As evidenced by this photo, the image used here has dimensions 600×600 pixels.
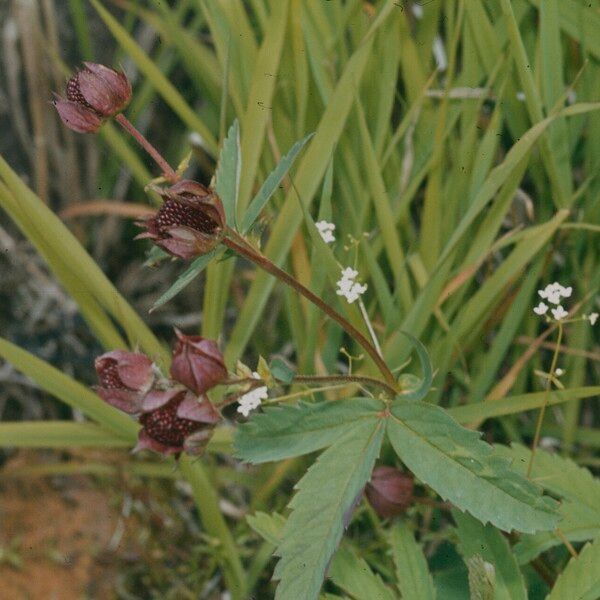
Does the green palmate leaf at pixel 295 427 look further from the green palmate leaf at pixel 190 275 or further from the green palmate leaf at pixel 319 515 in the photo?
the green palmate leaf at pixel 190 275

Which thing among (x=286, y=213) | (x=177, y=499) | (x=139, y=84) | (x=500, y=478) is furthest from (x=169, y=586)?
(x=139, y=84)

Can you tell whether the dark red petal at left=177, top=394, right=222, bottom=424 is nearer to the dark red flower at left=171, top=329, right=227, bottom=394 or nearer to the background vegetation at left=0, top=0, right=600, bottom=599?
the dark red flower at left=171, top=329, right=227, bottom=394

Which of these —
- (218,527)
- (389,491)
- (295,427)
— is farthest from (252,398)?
(218,527)

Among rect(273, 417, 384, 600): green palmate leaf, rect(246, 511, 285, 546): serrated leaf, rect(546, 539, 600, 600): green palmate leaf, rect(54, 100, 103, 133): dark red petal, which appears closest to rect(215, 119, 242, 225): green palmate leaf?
rect(54, 100, 103, 133): dark red petal

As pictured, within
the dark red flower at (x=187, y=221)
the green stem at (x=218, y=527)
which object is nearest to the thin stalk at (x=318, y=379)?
the dark red flower at (x=187, y=221)

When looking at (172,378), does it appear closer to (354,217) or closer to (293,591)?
(293,591)
